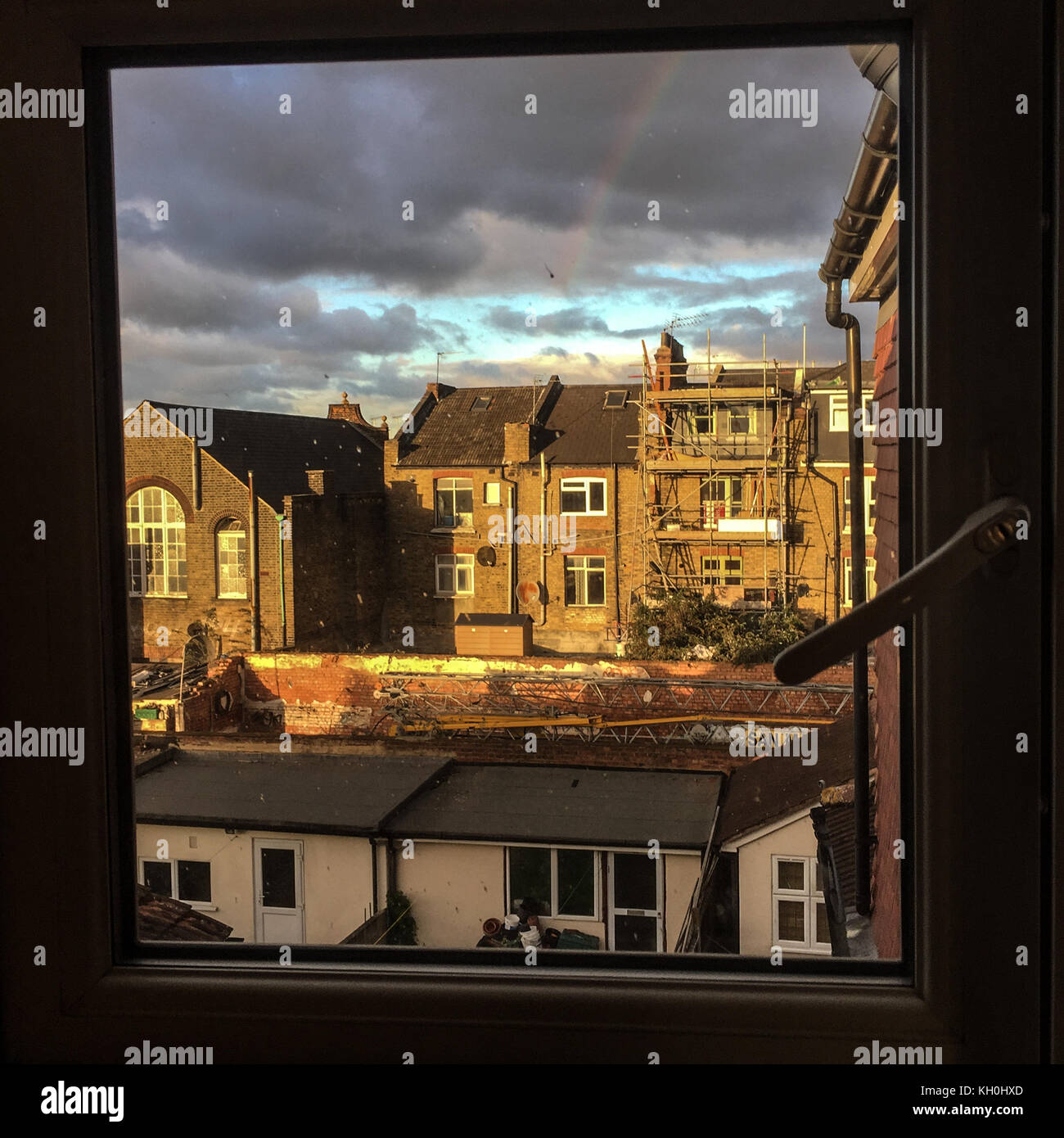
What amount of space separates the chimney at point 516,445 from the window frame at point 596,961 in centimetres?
39

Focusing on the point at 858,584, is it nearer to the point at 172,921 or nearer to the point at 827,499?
the point at 827,499

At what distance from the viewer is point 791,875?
2.75 feet

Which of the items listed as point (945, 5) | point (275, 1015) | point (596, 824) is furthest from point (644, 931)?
point (945, 5)

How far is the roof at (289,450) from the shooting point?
0.75 meters

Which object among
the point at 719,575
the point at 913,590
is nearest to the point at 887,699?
the point at 913,590

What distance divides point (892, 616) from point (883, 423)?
0.42ft

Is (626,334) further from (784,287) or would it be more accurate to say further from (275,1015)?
(275,1015)

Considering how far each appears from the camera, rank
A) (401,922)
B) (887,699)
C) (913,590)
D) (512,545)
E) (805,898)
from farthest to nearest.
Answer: (512,545) < (805,898) < (401,922) < (887,699) < (913,590)

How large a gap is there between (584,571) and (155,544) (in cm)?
40

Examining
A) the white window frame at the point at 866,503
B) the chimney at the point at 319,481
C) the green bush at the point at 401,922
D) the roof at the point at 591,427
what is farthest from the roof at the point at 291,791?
the white window frame at the point at 866,503

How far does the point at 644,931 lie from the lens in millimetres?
725

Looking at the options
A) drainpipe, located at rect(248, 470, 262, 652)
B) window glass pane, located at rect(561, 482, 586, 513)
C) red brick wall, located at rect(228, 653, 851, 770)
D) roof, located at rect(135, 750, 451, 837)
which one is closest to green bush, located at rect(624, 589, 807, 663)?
red brick wall, located at rect(228, 653, 851, 770)

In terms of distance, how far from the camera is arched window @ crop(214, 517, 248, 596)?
0.81 meters

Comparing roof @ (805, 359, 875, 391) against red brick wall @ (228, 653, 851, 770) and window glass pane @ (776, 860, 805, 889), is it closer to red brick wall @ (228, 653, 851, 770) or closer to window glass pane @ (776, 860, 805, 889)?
red brick wall @ (228, 653, 851, 770)
